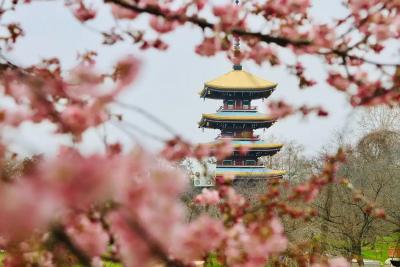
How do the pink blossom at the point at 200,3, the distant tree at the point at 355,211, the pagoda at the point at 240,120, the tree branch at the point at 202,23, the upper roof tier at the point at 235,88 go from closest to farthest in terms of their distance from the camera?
1. the tree branch at the point at 202,23
2. the pink blossom at the point at 200,3
3. the distant tree at the point at 355,211
4. the pagoda at the point at 240,120
5. the upper roof tier at the point at 235,88

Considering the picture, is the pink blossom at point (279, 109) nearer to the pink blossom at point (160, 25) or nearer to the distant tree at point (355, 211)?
the pink blossom at point (160, 25)

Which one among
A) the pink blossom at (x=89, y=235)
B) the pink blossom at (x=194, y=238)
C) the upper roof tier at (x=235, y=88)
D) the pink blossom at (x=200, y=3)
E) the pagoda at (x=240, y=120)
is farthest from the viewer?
the upper roof tier at (x=235, y=88)

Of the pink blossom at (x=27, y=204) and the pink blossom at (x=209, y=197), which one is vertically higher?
the pink blossom at (x=209, y=197)

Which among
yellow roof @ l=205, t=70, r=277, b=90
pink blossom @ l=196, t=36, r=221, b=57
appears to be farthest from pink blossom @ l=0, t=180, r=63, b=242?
yellow roof @ l=205, t=70, r=277, b=90

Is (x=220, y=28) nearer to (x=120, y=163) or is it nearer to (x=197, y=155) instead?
(x=197, y=155)

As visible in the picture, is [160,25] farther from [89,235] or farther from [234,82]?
[234,82]

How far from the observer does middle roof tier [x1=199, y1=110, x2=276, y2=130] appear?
85.1ft

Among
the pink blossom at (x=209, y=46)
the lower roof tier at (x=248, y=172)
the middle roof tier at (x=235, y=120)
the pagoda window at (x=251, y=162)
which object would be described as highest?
the middle roof tier at (x=235, y=120)

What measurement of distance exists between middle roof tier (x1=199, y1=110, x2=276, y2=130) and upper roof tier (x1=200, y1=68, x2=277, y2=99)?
82 centimetres

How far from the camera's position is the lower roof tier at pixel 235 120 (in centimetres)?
2594

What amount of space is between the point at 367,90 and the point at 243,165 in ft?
78.8

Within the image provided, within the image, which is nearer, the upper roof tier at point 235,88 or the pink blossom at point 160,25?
the pink blossom at point 160,25

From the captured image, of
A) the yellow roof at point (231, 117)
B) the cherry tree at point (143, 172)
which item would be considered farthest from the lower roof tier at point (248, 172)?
the cherry tree at point (143, 172)

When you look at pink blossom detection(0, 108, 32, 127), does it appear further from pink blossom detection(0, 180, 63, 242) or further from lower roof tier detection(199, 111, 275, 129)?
lower roof tier detection(199, 111, 275, 129)
